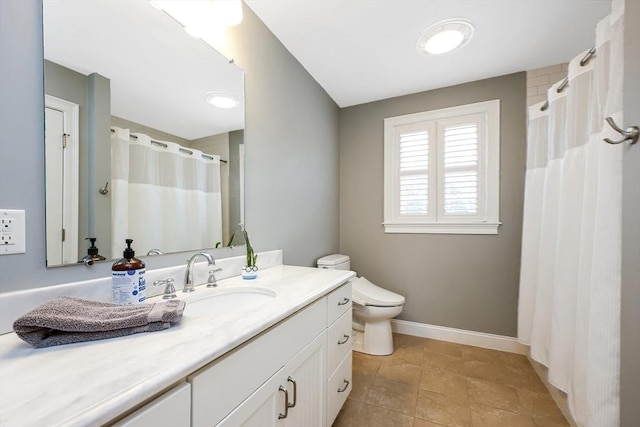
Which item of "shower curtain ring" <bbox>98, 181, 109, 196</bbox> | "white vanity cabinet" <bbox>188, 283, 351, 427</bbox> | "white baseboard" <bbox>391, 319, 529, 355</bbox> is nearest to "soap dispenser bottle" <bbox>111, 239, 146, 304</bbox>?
"shower curtain ring" <bbox>98, 181, 109, 196</bbox>

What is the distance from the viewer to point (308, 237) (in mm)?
2174

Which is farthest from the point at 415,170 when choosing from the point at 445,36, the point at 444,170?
the point at 445,36

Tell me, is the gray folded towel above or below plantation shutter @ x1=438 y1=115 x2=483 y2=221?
below

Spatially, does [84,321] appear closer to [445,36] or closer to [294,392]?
[294,392]

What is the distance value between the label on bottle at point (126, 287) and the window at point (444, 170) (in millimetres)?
2166

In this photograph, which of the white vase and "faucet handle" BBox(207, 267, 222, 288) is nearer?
"faucet handle" BBox(207, 267, 222, 288)

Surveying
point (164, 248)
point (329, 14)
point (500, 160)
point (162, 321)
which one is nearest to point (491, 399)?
point (500, 160)

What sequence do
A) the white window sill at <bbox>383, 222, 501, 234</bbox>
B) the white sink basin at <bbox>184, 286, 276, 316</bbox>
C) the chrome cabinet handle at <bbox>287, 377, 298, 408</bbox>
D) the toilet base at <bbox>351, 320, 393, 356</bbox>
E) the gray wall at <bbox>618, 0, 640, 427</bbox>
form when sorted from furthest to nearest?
the white window sill at <bbox>383, 222, 501, 234</bbox>, the toilet base at <bbox>351, 320, 393, 356</bbox>, the white sink basin at <bbox>184, 286, 276, 316</bbox>, the chrome cabinet handle at <bbox>287, 377, 298, 408</bbox>, the gray wall at <bbox>618, 0, 640, 427</bbox>

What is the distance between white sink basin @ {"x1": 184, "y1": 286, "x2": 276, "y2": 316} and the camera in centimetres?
102

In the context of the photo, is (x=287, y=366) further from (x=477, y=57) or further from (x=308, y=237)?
(x=477, y=57)

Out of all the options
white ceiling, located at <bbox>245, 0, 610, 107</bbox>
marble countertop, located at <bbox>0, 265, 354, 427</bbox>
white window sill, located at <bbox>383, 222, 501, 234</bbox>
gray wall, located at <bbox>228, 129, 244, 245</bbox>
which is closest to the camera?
marble countertop, located at <bbox>0, 265, 354, 427</bbox>

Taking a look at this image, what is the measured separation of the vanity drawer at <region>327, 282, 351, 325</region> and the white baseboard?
1370 millimetres

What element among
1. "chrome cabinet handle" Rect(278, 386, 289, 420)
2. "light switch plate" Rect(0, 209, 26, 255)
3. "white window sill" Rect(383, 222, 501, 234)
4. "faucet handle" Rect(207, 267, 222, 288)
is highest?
"light switch plate" Rect(0, 209, 26, 255)

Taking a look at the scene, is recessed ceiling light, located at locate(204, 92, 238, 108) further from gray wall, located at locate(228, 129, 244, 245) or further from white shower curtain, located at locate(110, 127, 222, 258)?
white shower curtain, located at locate(110, 127, 222, 258)
